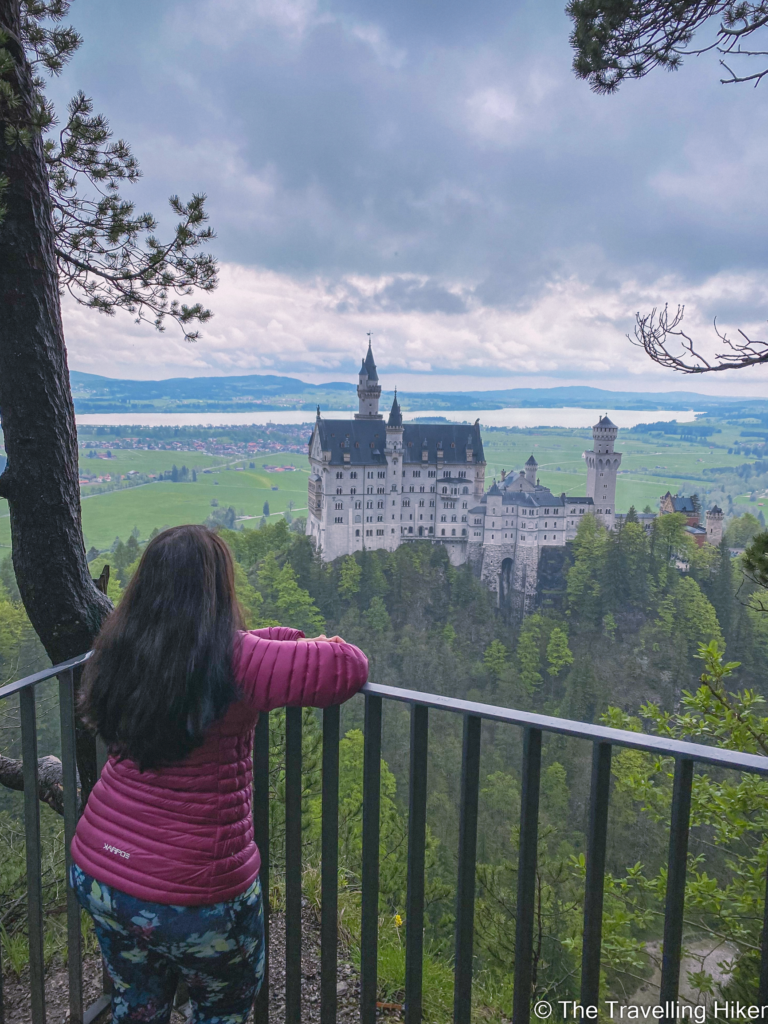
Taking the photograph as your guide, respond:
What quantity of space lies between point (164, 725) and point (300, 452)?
65.1 m

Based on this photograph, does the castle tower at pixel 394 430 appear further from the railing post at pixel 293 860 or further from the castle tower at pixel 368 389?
the railing post at pixel 293 860

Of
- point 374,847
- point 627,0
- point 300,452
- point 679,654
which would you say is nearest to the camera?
point 374,847

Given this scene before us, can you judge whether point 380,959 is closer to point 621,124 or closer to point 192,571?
point 192,571

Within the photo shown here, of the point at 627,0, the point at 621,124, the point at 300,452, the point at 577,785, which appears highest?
the point at 621,124

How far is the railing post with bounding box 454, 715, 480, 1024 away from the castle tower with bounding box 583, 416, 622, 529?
46.7 metres

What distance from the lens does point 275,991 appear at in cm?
244

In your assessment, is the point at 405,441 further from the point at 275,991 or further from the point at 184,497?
the point at 275,991

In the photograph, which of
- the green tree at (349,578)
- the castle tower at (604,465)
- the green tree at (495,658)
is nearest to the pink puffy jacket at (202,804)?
the green tree at (495,658)

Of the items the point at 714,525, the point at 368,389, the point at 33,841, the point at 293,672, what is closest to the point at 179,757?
the point at 293,672

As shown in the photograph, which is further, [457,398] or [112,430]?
[457,398]

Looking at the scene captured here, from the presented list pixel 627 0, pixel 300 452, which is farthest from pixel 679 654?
pixel 300 452

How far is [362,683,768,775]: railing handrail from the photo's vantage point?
1.13 meters

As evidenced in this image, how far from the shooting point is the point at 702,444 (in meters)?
68.8

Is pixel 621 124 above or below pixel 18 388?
above
